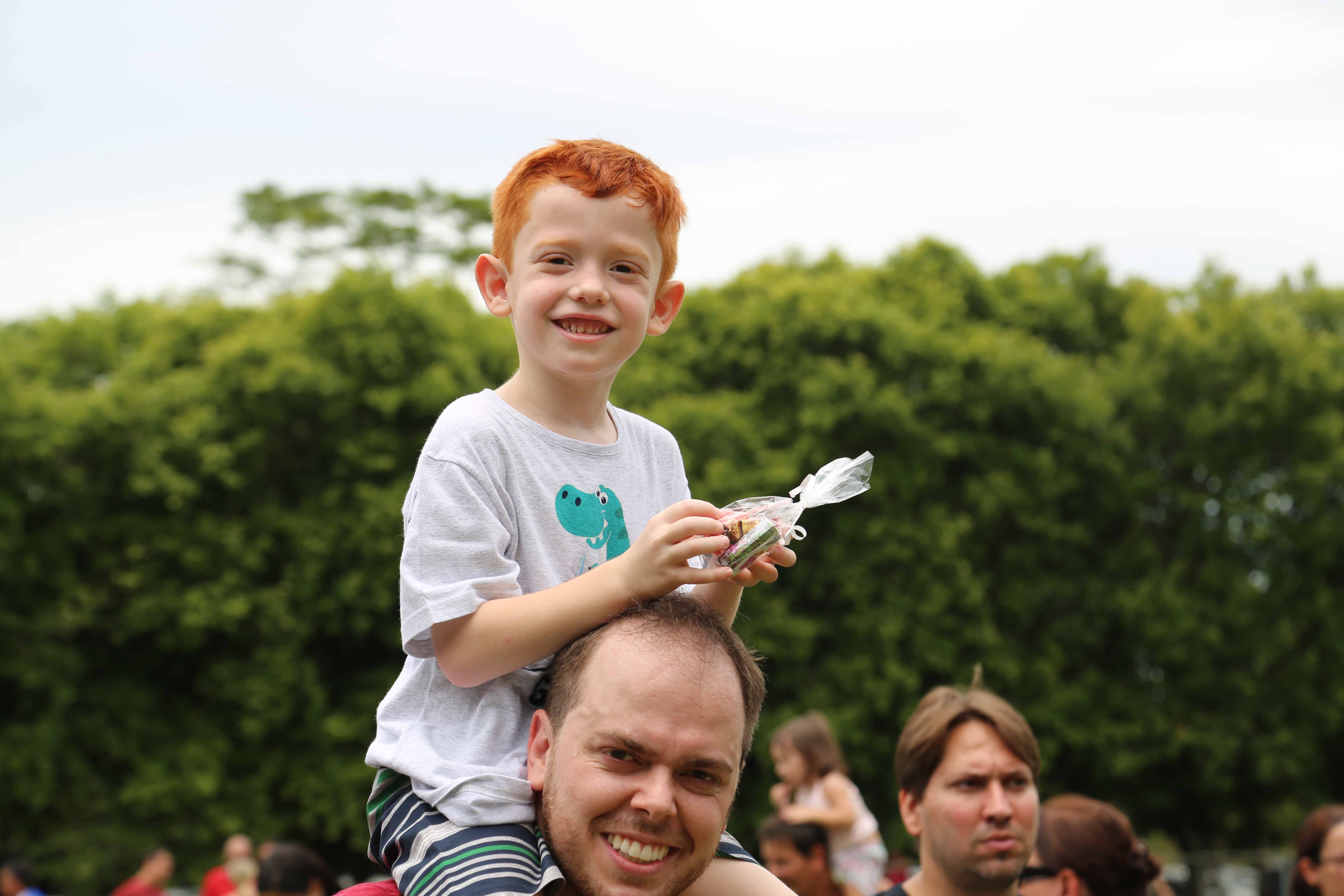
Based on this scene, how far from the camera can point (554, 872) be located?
2.29 meters

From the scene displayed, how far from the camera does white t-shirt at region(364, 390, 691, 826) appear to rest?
239cm

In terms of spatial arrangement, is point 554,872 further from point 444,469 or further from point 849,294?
point 849,294

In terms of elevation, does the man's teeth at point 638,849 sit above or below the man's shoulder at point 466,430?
below

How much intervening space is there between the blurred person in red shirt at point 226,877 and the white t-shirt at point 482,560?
29.7 feet

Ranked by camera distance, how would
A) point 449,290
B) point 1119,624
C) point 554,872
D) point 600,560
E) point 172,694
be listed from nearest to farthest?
point 554,872 → point 600,560 → point 172,694 → point 449,290 → point 1119,624

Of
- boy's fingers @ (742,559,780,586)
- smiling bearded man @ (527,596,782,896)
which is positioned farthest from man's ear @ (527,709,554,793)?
boy's fingers @ (742,559,780,586)

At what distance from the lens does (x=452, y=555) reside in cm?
240

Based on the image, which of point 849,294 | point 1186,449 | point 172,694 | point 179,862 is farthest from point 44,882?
point 1186,449

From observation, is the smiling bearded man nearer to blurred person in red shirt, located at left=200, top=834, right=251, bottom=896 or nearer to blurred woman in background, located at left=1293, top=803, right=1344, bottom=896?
blurred woman in background, located at left=1293, top=803, right=1344, bottom=896

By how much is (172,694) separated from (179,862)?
7.11ft

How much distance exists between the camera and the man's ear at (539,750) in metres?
2.41

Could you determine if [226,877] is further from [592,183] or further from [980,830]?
[592,183]

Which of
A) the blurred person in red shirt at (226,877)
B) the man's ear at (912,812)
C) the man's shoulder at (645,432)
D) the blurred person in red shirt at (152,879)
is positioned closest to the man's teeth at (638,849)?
the man's shoulder at (645,432)

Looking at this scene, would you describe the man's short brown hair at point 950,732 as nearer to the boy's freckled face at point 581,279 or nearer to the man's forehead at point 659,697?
the man's forehead at point 659,697
